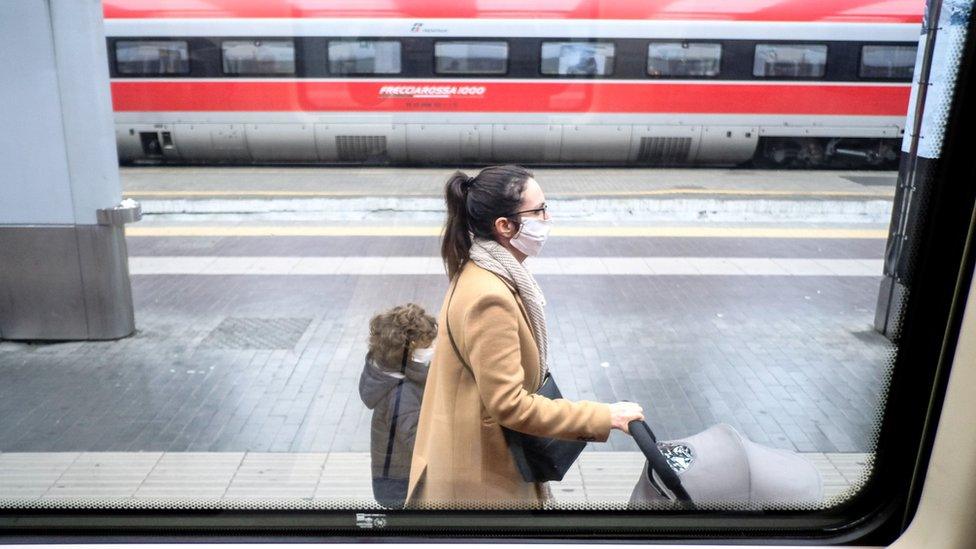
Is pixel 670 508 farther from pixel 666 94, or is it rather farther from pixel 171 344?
Answer: pixel 666 94

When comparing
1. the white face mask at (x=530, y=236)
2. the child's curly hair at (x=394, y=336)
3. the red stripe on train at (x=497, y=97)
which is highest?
the red stripe on train at (x=497, y=97)

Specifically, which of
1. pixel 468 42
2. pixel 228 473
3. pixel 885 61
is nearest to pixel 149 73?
pixel 468 42

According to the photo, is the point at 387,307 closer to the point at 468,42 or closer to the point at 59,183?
the point at 59,183

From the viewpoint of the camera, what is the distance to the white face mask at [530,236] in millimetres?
2145

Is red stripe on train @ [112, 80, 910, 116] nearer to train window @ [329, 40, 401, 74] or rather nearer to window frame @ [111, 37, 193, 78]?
Result: window frame @ [111, 37, 193, 78]

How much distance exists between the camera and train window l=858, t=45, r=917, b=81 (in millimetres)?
12391

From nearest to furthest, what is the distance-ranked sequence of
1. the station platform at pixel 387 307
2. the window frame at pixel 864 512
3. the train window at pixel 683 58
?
1. the window frame at pixel 864 512
2. the station platform at pixel 387 307
3. the train window at pixel 683 58

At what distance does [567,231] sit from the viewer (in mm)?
9195

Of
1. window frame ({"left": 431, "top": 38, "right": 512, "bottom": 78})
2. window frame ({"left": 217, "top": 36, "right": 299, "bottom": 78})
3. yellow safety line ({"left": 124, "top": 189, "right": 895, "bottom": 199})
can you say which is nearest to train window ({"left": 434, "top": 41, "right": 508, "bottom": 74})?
window frame ({"left": 431, "top": 38, "right": 512, "bottom": 78})

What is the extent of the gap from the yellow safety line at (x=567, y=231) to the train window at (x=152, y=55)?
423 cm

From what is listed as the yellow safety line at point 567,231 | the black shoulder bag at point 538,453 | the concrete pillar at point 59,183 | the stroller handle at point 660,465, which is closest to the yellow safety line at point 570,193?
the yellow safety line at point 567,231

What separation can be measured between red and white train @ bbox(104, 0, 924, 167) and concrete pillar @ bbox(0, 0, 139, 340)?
7.38 metres

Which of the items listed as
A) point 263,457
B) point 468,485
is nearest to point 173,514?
point 468,485

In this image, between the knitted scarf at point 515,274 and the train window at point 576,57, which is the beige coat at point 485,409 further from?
the train window at point 576,57
